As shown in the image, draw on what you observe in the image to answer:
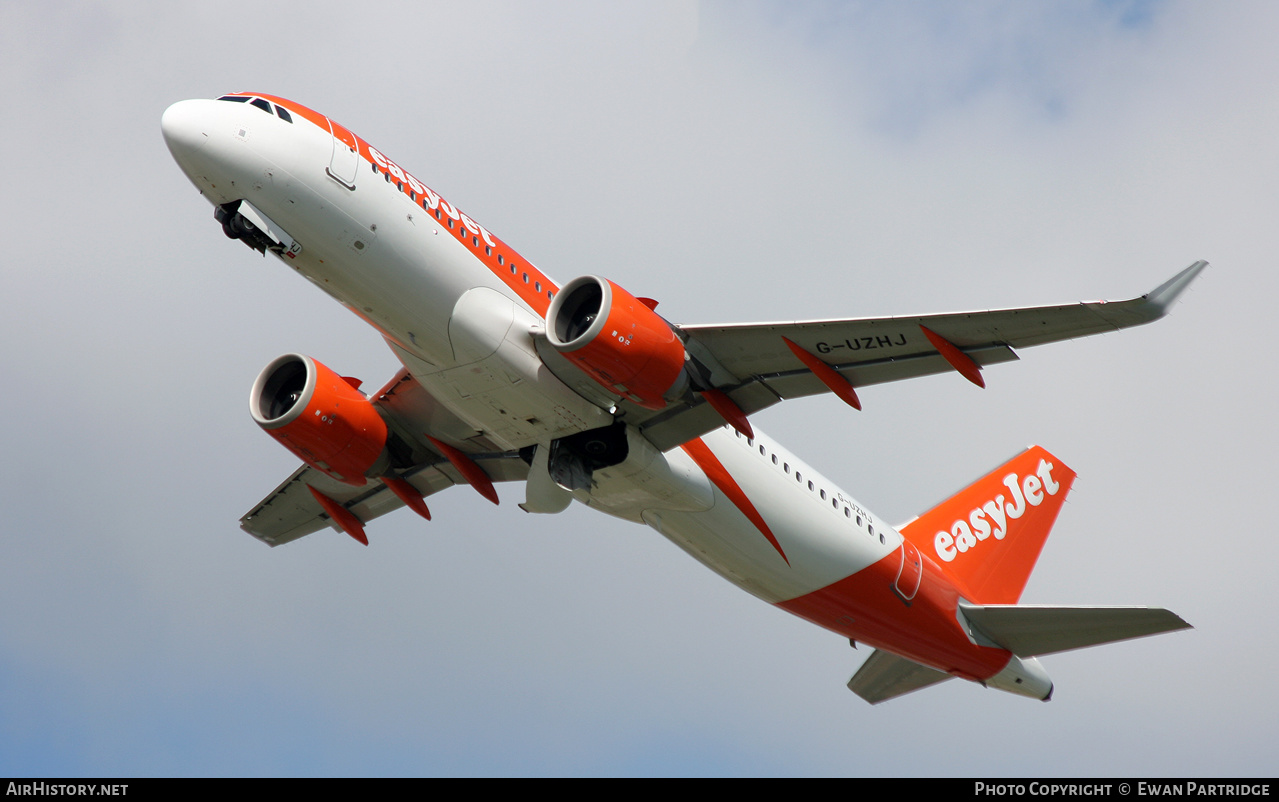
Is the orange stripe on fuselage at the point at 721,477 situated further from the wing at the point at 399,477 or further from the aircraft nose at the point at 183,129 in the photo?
the aircraft nose at the point at 183,129

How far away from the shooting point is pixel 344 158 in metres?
20.5

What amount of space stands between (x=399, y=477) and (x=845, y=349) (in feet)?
34.4

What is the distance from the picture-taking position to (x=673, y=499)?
24.0 m

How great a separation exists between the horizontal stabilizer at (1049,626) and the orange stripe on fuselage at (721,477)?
6.23 m

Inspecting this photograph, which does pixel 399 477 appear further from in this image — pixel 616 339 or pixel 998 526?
pixel 998 526

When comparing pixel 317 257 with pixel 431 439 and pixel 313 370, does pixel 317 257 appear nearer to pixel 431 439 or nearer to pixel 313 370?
pixel 313 370

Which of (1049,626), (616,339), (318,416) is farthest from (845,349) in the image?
(318,416)

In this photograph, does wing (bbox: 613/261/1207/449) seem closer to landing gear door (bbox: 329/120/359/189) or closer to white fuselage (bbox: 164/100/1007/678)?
white fuselage (bbox: 164/100/1007/678)

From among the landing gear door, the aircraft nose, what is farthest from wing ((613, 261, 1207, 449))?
the aircraft nose

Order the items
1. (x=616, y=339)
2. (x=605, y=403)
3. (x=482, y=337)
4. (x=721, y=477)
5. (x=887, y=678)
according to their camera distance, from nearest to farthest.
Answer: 1. (x=616, y=339)
2. (x=482, y=337)
3. (x=605, y=403)
4. (x=721, y=477)
5. (x=887, y=678)

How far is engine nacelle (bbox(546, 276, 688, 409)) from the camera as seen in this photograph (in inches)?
799

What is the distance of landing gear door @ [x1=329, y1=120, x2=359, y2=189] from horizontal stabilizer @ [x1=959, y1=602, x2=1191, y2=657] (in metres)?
16.1
